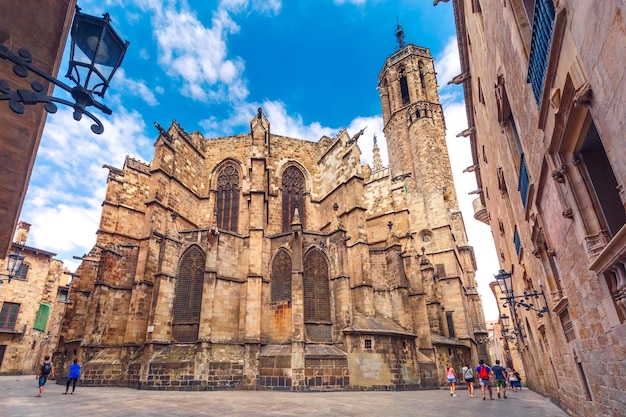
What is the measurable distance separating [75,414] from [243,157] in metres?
18.2

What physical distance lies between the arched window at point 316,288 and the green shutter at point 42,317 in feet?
80.0

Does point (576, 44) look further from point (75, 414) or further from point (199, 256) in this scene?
point (199, 256)

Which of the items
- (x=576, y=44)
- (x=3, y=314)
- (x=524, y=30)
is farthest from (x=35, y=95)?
(x=3, y=314)

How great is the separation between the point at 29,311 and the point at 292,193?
23.2 metres

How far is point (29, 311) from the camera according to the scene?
26.7m

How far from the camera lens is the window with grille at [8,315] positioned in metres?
25.3

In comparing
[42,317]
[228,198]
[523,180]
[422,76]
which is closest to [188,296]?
[228,198]

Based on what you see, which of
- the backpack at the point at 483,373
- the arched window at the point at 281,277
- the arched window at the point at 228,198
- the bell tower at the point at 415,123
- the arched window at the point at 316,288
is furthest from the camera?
the bell tower at the point at 415,123

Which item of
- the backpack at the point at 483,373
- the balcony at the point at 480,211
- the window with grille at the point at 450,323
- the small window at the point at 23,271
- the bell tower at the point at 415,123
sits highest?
the bell tower at the point at 415,123

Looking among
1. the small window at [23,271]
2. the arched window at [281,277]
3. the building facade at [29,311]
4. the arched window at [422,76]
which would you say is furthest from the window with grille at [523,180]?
the small window at [23,271]

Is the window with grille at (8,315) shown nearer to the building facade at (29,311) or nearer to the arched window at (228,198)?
the building facade at (29,311)

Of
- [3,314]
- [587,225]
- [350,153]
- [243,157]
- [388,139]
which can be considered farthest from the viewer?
[388,139]

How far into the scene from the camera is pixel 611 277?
3521 millimetres

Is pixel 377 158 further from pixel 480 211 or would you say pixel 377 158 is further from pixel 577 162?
pixel 577 162
